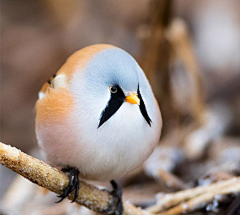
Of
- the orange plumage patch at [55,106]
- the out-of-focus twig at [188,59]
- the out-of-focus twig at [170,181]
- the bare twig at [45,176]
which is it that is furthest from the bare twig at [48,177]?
the out-of-focus twig at [188,59]

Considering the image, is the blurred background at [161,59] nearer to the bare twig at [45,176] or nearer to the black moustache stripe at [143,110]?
the bare twig at [45,176]

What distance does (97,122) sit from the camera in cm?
107

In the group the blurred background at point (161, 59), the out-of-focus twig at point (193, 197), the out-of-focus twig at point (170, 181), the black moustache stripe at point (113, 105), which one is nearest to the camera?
the black moustache stripe at point (113, 105)

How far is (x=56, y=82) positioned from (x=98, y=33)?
1571 millimetres

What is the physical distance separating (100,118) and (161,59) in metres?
1.44

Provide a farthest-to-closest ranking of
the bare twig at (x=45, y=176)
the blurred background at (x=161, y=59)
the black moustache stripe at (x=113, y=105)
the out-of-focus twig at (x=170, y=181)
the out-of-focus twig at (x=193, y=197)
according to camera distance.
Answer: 1. the blurred background at (x=161, y=59)
2. the out-of-focus twig at (x=170, y=181)
3. the out-of-focus twig at (x=193, y=197)
4. the black moustache stripe at (x=113, y=105)
5. the bare twig at (x=45, y=176)

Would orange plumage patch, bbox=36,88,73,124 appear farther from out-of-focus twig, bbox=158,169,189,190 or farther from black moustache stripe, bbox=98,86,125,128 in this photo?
out-of-focus twig, bbox=158,169,189,190

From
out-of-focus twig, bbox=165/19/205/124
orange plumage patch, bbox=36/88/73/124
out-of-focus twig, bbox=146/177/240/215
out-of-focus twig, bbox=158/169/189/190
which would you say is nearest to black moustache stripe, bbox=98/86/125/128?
orange plumage patch, bbox=36/88/73/124

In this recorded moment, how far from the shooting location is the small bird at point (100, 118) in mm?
1048

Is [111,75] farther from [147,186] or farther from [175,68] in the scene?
[175,68]

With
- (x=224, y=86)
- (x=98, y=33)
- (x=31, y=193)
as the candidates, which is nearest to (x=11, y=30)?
(x=98, y=33)

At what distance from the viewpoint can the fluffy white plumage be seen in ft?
3.46

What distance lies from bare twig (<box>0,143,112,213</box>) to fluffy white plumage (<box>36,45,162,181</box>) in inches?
2.7

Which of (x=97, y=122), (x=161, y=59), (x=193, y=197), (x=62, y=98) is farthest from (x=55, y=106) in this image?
(x=161, y=59)
